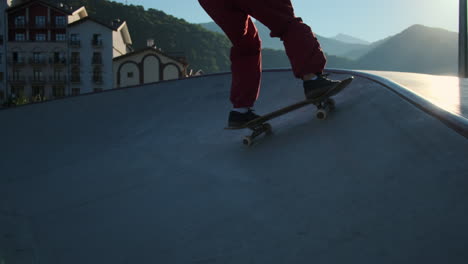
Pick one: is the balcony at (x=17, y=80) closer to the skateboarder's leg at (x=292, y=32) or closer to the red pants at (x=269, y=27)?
the red pants at (x=269, y=27)

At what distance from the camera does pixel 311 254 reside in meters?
1.22

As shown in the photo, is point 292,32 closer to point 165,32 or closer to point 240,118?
point 240,118

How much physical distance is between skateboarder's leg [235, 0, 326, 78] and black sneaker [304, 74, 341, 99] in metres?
0.06

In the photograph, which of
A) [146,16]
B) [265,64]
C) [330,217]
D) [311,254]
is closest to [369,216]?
[330,217]

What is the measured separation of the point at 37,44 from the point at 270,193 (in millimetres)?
49764

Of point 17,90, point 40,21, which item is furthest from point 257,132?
point 17,90

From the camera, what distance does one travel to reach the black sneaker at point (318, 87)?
8.20ft

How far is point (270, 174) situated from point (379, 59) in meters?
177

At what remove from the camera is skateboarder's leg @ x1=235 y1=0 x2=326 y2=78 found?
2.45 metres

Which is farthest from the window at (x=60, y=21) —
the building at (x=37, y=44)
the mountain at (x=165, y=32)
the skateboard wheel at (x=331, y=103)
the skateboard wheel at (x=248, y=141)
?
the skateboard wheel at (x=331, y=103)

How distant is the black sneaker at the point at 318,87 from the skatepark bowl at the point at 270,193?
0.15 m

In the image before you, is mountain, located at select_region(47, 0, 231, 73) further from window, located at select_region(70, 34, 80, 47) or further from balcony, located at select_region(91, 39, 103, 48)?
balcony, located at select_region(91, 39, 103, 48)

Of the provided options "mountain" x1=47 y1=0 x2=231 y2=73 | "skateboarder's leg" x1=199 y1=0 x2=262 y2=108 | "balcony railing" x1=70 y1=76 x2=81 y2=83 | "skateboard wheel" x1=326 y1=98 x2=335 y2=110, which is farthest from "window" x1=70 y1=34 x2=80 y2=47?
"skateboard wheel" x1=326 y1=98 x2=335 y2=110

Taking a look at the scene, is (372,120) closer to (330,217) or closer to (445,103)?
(445,103)
